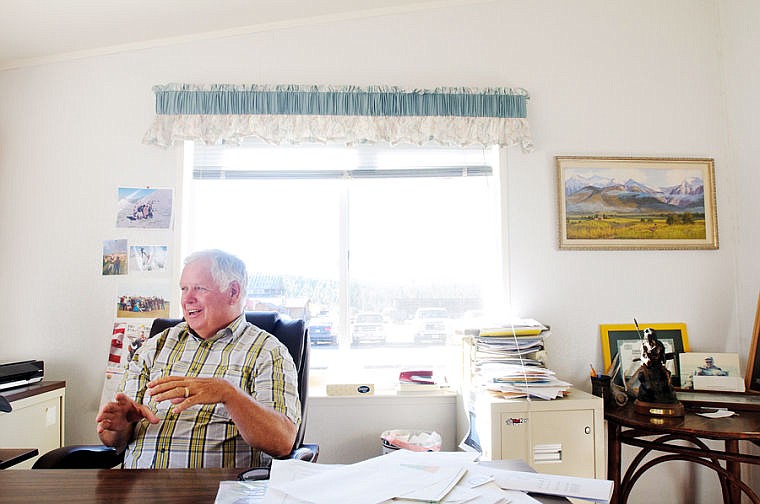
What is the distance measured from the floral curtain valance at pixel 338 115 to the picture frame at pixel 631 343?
105 centimetres

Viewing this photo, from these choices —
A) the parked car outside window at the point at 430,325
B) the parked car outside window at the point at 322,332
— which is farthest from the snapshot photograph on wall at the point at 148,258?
the parked car outside window at the point at 430,325

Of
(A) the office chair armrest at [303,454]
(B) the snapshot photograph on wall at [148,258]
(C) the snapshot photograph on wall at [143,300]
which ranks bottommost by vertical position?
(A) the office chair armrest at [303,454]

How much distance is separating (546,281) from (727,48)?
1592mm

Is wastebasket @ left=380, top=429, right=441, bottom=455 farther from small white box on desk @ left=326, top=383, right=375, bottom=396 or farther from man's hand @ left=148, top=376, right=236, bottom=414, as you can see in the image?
man's hand @ left=148, top=376, right=236, bottom=414

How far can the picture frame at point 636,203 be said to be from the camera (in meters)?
2.63

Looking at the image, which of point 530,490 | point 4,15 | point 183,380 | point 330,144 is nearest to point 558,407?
point 530,490

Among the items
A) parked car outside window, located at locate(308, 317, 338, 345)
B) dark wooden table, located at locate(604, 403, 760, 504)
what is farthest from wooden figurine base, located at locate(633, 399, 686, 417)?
parked car outside window, located at locate(308, 317, 338, 345)

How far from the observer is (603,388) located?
227 centimetres

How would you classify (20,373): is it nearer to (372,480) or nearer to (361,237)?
(361,237)

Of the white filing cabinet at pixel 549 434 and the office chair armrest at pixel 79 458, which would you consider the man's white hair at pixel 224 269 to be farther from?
the white filing cabinet at pixel 549 434

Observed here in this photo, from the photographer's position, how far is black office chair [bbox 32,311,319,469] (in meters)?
1.57

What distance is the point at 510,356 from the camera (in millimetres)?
2342

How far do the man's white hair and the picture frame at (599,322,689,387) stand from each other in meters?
1.82

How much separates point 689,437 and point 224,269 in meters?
1.90
